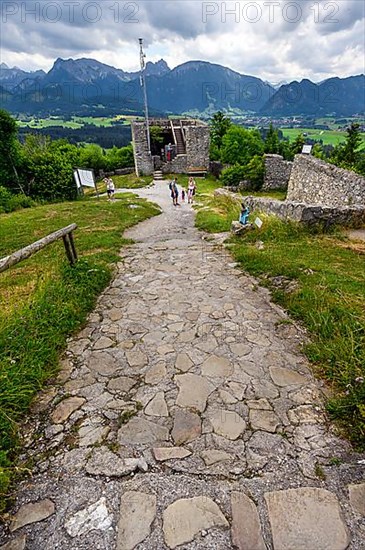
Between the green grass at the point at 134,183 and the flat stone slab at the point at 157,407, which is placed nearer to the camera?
the flat stone slab at the point at 157,407

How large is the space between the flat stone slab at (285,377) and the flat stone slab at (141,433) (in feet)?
3.94

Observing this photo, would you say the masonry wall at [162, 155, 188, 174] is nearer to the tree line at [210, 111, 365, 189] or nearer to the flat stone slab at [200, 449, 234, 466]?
the tree line at [210, 111, 365, 189]

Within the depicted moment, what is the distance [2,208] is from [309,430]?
66.9 ft

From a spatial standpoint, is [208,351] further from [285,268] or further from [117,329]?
[285,268]

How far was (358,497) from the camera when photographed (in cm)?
192

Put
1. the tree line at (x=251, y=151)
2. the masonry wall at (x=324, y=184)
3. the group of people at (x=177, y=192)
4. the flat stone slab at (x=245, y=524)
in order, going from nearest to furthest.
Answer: the flat stone slab at (x=245, y=524), the masonry wall at (x=324, y=184), the group of people at (x=177, y=192), the tree line at (x=251, y=151)

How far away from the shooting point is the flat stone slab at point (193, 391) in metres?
2.71

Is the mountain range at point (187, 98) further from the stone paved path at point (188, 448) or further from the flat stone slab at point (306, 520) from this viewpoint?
the flat stone slab at point (306, 520)

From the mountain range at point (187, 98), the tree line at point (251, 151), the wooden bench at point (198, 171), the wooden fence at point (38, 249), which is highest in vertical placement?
the mountain range at point (187, 98)

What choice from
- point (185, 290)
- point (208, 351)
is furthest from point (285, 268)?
Result: point (208, 351)

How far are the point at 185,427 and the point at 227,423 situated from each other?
0.34 metres

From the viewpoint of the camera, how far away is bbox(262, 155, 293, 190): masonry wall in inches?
883

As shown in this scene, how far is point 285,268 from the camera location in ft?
17.2

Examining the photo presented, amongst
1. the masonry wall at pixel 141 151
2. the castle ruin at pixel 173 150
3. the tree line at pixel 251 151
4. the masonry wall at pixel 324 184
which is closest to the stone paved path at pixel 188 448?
the masonry wall at pixel 324 184
